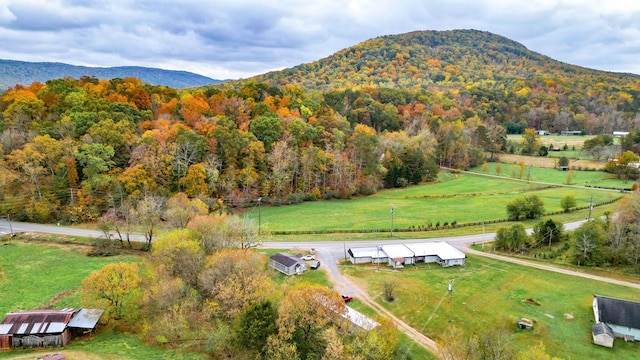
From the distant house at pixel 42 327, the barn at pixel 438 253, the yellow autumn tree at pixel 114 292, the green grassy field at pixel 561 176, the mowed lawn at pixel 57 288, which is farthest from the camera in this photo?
the green grassy field at pixel 561 176

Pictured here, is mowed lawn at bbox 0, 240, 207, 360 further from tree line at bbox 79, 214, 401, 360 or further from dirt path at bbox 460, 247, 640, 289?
Result: dirt path at bbox 460, 247, 640, 289

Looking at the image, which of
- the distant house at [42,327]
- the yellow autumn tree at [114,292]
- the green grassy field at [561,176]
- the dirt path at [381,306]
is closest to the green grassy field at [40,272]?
the distant house at [42,327]

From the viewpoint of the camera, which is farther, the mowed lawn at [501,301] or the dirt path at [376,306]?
the mowed lawn at [501,301]

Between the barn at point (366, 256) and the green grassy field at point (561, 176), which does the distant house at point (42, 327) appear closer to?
the barn at point (366, 256)

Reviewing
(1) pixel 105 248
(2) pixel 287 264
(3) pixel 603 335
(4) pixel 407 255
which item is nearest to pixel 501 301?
(3) pixel 603 335

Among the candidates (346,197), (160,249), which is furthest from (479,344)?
(346,197)

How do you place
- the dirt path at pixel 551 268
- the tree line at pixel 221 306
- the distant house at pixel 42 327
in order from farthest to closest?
1. the dirt path at pixel 551 268
2. the distant house at pixel 42 327
3. the tree line at pixel 221 306

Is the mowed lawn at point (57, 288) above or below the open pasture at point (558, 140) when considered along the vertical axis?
below

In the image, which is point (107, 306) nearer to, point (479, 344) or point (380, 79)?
point (479, 344)
